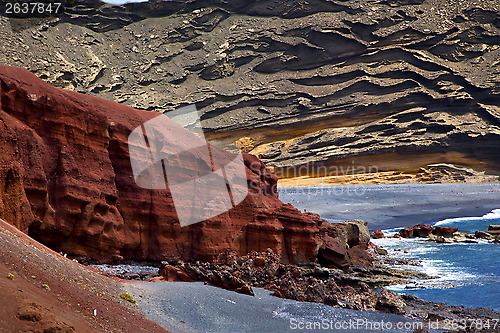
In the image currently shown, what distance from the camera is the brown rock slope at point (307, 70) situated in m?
78.7

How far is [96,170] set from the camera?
1631cm

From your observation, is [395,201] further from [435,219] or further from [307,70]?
[307,70]

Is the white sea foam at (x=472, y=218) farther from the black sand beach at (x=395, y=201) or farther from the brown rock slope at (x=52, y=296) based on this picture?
the brown rock slope at (x=52, y=296)

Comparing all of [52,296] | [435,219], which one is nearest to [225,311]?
[52,296]

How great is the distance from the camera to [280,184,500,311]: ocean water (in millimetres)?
21234

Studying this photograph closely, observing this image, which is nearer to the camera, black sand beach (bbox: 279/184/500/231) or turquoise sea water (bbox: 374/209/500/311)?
turquoise sea water (bbox: 374/209/500/311)

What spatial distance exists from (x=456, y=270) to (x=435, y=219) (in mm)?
23488

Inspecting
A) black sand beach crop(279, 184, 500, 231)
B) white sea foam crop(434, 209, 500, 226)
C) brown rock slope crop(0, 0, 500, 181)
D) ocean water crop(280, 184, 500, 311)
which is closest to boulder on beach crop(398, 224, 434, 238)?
ocean water crop(280, 184, 500, 311)

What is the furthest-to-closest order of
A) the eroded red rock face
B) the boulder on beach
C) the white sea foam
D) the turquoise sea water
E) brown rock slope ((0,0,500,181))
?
brown rock slope ((0,0,500,181)) < the white sea foam < the boulder on beach < the turquoise sea water < the eroded red rock face

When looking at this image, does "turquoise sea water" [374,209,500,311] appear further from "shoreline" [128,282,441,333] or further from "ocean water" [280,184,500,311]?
"shoreline" [128,282,441,333]

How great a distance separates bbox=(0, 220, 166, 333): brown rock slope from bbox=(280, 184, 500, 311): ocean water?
15.0 meters

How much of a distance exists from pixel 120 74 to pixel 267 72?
114 ft

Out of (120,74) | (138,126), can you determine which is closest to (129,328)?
(138,126)

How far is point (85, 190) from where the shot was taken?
51.4 ft
